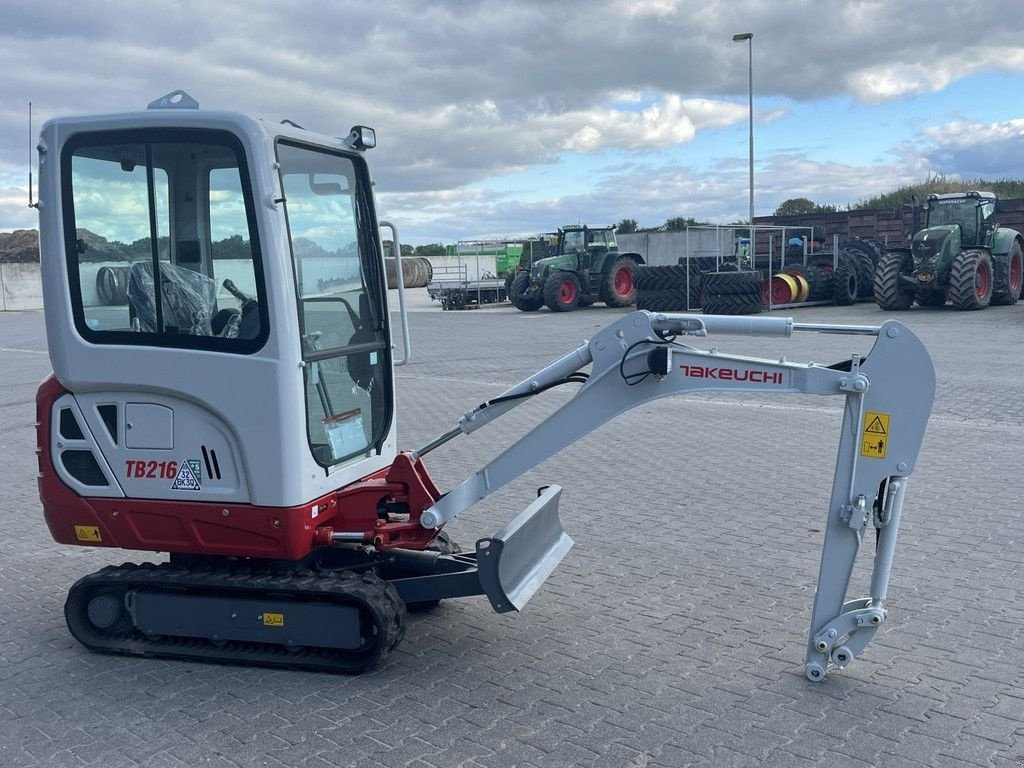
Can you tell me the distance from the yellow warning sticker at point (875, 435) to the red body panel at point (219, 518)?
2110 millimetres

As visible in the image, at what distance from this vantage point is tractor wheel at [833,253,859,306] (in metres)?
28.5

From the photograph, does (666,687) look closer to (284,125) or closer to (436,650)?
(436,650)

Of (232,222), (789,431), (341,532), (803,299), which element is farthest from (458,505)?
(803,299)

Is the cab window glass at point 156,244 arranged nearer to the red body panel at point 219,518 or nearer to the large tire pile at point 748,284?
the red body panel at point 219,518

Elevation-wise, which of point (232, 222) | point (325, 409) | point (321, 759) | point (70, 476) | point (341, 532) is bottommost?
point (321, 759)

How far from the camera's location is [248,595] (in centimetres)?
504

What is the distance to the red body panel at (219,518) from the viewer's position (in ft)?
16.2

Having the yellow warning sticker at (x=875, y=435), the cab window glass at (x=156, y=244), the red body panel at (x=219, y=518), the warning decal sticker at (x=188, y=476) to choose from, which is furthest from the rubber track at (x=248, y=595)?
the yellow warning sticker at (x=875, y=435)

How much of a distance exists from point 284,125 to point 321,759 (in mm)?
2867

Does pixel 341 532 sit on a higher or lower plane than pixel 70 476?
lower

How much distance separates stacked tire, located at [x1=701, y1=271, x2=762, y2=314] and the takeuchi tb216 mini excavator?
71.2ft

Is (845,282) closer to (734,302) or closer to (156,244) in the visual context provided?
(734,302)

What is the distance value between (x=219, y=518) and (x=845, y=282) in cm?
2602

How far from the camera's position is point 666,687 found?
4672 millimetres
